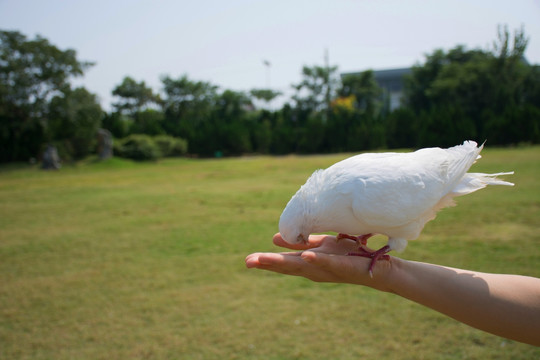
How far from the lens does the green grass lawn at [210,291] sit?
13.6 ft

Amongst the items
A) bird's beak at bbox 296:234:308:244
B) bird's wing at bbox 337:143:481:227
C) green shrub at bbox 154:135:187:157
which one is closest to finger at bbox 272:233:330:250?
bird's beak at bbox 296:234:308:244

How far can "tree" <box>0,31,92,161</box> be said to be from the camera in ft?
83.2

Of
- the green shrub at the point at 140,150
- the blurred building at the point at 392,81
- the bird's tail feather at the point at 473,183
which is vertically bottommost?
the bird's tail feather at the point at 473,183

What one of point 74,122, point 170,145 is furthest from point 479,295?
point 170,145

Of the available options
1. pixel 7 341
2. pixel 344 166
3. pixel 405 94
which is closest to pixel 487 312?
pixel 344 166

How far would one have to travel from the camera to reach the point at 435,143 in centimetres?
2852

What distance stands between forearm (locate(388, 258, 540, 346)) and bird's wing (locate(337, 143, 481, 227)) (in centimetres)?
29

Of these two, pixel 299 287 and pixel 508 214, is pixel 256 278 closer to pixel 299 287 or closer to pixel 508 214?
pixel 299 287

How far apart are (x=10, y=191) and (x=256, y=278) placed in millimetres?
14512

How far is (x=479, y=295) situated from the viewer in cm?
209

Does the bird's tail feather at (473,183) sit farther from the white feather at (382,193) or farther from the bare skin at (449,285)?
the bare skin at (449,285)

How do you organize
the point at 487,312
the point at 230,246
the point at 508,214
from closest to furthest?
the point at 487,312 → the point at 230,246 → the point at 508,214

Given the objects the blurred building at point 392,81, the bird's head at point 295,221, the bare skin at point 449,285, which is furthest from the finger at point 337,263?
the blurred building at point 392,81

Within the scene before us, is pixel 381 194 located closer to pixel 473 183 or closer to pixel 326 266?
pixel 326 266
